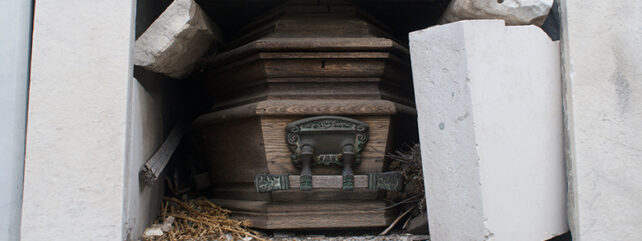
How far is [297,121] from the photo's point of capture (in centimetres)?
194

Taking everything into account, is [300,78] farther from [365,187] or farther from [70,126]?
[70,126]

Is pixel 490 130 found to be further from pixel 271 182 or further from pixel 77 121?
pixel 77 121

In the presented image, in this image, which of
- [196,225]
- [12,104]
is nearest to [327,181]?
[196,225]

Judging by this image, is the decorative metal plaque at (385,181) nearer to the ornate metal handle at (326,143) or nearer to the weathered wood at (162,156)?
the ornate metal handle at (326,143)

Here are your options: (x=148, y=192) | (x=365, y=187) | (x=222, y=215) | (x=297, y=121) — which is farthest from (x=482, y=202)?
(x=148, y=192)

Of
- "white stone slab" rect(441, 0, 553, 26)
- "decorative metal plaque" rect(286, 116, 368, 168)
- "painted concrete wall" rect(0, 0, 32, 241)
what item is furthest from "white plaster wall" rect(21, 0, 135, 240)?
"white stone slab" rect(441, 0, 553, 26)

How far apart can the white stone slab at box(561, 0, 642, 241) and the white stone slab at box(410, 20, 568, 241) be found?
0.06m

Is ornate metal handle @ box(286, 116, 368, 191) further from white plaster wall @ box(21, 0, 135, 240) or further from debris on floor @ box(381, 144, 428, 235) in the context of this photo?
white plaster wall @ box(21, 0, 135, 240)

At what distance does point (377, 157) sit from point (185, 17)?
0.85 metres

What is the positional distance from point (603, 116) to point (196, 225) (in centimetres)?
145

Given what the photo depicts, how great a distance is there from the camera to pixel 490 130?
4.94ft

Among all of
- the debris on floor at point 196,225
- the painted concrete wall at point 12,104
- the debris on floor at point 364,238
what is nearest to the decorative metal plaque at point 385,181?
the debris on floor at point 364,238

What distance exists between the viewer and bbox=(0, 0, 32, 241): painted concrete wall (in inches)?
60.1

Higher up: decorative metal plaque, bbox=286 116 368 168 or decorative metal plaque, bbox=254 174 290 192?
decorative metal plaque, bbox=286 116 368 168
